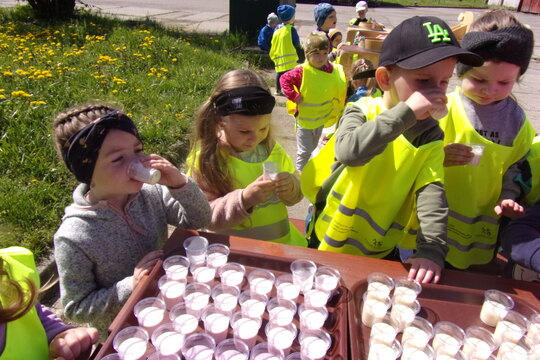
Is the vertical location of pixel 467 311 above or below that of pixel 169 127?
above

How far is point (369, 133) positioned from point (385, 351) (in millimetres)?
723

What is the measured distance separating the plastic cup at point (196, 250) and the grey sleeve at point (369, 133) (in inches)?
25.1

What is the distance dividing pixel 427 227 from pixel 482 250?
707 mm

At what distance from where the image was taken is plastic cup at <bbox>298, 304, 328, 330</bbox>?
4.07 ft

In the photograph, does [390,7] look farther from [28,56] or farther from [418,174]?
[418,174]

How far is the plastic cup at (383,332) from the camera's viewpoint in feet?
3.89

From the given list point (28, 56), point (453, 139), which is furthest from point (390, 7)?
point (453, 139)

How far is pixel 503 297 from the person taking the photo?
4.58 ft

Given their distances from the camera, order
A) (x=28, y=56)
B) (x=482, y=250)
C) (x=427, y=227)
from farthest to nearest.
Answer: (x=28, y=56), (x=482, y=250), (x=427, y=227)

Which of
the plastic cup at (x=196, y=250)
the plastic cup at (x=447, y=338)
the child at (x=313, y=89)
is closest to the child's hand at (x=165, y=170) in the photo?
the plastic cup at (x=196, y=250)

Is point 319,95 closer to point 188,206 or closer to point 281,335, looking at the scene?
point 188,206

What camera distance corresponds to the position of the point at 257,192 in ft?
6.18

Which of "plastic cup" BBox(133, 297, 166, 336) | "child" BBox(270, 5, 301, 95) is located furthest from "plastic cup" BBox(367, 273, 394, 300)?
"child" BBox(270, 5, 301, 95)

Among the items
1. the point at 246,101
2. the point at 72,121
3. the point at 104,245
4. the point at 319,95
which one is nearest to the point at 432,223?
the point at 246,101
